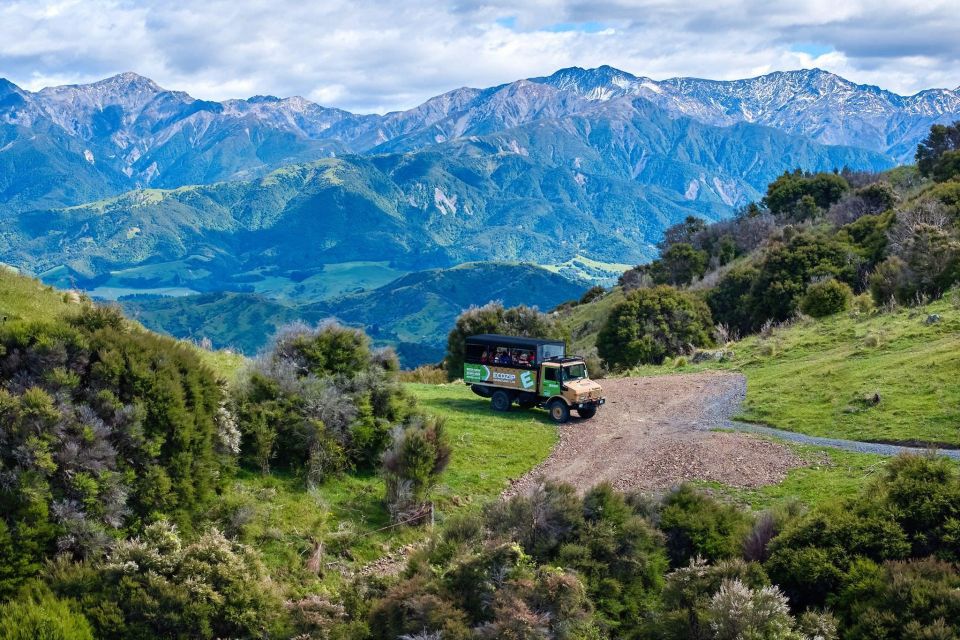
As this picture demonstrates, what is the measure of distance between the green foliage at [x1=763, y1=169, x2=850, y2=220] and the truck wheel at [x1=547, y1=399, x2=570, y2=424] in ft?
177

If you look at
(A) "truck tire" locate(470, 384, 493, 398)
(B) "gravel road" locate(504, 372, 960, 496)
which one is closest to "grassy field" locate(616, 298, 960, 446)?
(B) "gravel road" locate(504, 372, 960, 496)

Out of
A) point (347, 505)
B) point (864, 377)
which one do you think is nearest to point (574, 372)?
point (864, 377)

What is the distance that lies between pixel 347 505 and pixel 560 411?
9.78 m

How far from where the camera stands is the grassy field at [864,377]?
2061 centimetres

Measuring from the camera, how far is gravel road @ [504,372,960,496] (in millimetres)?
19188

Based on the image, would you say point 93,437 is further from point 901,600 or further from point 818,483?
point 818,483

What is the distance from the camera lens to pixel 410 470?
59.2 feet

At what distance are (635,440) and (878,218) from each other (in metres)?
37.3

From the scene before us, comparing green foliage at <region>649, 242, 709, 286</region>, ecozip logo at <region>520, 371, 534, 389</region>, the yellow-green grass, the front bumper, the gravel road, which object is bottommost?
the gravel road

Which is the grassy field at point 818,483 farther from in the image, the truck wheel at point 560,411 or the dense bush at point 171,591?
the dense bush at point 171,591

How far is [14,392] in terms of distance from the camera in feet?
47.1

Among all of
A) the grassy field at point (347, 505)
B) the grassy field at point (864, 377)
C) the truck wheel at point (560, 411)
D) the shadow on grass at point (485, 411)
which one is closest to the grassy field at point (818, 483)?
the grassy field at point (864, 377)

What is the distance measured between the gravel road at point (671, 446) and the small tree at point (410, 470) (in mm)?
2503

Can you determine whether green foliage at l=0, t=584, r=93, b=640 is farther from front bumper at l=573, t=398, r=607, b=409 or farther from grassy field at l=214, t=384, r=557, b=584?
front bumper at l=573, t=398, r=607, b=409
